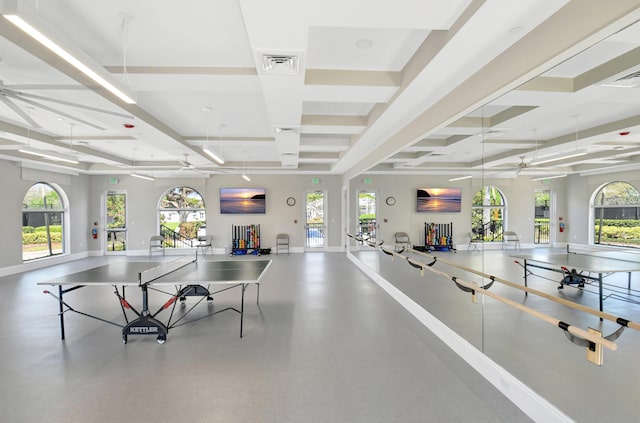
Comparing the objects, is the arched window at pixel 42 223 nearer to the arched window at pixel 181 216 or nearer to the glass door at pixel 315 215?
the arched window at pixel 181 216

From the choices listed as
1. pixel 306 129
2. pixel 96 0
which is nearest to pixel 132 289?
pixel 306 129

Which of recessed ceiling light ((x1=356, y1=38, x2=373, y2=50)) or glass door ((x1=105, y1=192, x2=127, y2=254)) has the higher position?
recessed ceiling light ((x1=356, y1=38, x2=373, y2=50))

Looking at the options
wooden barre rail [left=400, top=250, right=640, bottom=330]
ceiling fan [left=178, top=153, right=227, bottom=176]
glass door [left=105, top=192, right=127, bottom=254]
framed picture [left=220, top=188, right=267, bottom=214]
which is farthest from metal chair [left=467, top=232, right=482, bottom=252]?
glass door [left=105, top=192, right=127, bottom=254]

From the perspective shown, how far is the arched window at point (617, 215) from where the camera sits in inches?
65.7

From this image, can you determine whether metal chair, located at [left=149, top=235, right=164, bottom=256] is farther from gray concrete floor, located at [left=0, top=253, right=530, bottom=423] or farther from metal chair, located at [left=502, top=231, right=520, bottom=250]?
metal chair, located at [left=502, top=231, right=520, bottom=250]

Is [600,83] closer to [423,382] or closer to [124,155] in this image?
[423,382]

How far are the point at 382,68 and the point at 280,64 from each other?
1278mm

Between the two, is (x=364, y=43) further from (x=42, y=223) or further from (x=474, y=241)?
(x=42, y=223)

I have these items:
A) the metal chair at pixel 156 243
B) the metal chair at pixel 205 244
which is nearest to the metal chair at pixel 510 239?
the metal chair at pixel 205 244

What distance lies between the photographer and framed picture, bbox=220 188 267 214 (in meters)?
10.5

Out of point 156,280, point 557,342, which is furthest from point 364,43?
point 156,280

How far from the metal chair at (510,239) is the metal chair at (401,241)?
2.75 m

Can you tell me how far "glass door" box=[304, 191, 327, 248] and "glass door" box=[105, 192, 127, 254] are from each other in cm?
661

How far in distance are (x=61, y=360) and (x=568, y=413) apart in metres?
Result: 4.68
